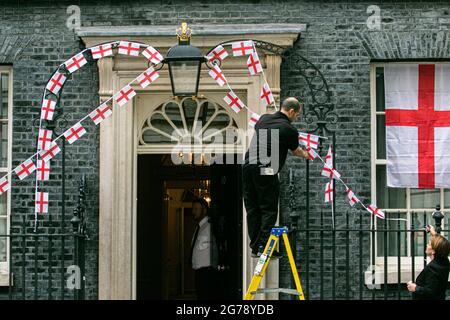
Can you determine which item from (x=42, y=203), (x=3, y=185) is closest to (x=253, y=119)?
(x=42, y=203)

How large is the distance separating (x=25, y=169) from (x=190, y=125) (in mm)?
2064

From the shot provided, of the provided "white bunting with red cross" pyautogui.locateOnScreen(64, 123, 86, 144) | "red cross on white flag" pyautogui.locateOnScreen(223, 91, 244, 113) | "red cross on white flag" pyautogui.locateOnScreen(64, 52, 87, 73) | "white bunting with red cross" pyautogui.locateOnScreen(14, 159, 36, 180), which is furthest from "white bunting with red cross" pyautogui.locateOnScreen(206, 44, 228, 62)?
"white bunting with red cross" pyautogui.locateOnScreen(14, 159, 36, 180)

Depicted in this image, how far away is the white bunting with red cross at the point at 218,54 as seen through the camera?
1071 centimetres

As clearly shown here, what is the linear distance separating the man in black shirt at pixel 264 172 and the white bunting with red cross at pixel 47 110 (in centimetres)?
246

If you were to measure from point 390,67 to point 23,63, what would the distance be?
3956mm

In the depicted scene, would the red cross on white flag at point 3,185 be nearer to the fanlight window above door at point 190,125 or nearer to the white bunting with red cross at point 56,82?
the white bunting with red cross at point 56,82

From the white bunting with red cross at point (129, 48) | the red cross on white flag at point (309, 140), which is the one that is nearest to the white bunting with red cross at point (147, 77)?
the white bunting with red cross at point (129, 48)

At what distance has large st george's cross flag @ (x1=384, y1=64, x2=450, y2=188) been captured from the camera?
450 inches

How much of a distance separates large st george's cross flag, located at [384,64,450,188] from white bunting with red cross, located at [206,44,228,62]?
6.25ft

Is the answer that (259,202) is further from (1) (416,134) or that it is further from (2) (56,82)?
(1) (416,134)

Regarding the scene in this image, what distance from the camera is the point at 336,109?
1138 centimetres

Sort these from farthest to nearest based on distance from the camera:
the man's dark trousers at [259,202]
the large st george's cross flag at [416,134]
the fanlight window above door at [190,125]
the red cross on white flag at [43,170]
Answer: the fanlight window above door at [190,125] < the large st george's cross flag at [416,134] < the red cross on white flag at [43,170] < the man's dark trousers at [259,202]

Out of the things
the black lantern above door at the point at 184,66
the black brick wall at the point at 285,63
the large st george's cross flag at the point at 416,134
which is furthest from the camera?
the large st george's cross flag at the point at 416,134

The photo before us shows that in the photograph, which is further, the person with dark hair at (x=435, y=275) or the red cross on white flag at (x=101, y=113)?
the red cross on white flag at (x=101, y=113)
